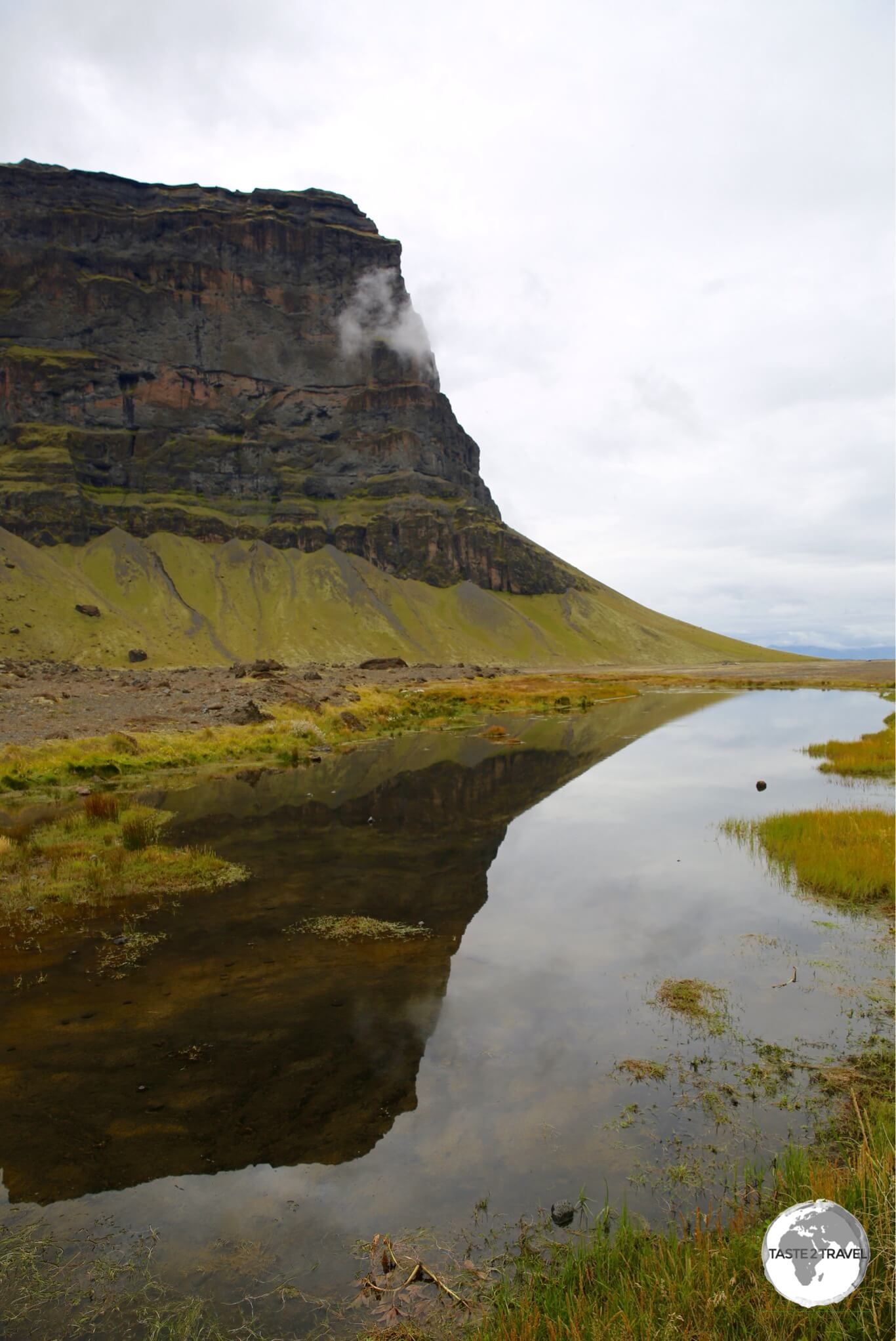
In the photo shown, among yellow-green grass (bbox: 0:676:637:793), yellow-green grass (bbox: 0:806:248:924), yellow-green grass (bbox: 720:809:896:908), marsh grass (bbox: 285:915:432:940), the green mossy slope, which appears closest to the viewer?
marsh grass (bbox: 285:915:432:940)

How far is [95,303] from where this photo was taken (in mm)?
189625

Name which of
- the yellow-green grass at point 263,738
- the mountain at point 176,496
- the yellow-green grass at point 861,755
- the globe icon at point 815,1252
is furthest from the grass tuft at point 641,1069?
the mountain at point 176,496

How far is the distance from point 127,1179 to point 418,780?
2439 centimetres

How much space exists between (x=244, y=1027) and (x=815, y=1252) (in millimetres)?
8010

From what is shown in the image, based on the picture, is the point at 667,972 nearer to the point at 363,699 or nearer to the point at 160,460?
the point at 363,699

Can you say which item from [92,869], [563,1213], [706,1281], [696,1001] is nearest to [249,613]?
[92,869]

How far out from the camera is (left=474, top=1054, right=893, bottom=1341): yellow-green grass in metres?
4.56

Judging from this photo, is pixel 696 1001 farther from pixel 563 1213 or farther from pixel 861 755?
pixel 861 755

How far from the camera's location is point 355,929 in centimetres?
1399

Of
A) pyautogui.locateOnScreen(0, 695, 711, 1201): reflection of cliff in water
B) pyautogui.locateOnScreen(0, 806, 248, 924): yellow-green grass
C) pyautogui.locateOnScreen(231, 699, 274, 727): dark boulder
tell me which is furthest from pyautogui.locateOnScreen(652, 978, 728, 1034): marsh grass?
pyautogui.locateOnScreen(231, 699, 274, 727): dark boulder

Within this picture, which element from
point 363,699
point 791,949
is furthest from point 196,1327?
point 363,699

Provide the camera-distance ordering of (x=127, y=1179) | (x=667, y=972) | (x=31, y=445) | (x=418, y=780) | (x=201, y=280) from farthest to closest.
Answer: (x=201, y=280) → (x=31, y=445) → (x=418, y=780) → (x=667, y=972) → (x=127, y=1179)

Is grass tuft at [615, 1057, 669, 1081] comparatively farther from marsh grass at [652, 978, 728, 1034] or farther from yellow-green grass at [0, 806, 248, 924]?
yellow-green grass at [0, 806, 248, 924]

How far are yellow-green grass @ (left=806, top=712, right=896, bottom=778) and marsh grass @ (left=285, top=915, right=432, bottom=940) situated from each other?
2513 cm
